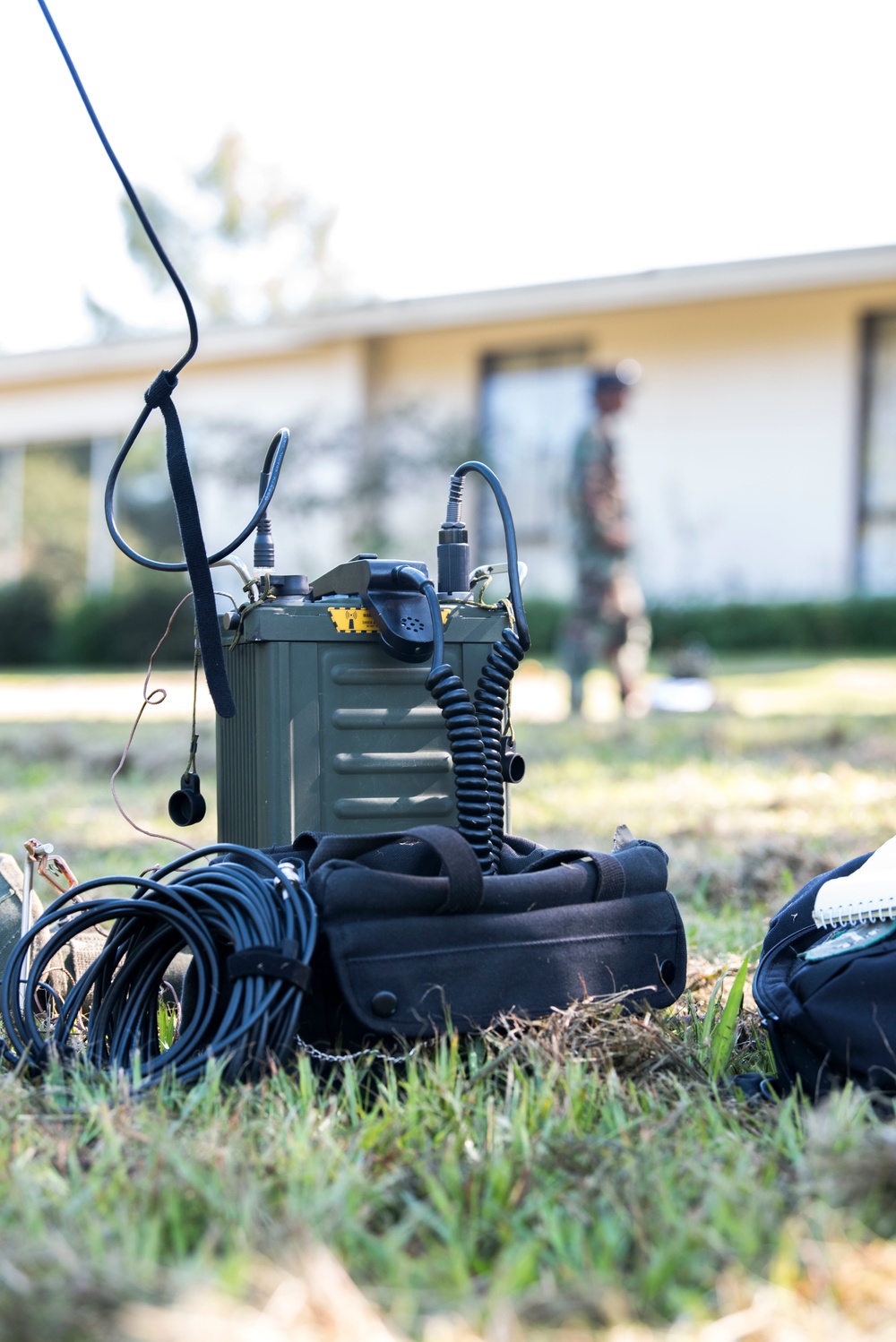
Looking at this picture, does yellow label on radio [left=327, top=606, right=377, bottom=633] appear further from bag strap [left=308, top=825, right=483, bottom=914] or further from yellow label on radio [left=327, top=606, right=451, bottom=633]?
bag strap [left=308, top=825, right=483, bottom=914]

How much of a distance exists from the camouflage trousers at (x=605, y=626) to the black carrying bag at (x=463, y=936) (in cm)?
643

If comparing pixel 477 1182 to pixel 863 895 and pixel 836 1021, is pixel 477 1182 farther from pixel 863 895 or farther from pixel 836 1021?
pixel 863 895

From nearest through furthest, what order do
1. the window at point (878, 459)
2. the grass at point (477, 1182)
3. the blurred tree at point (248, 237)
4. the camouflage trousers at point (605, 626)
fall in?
the grass at point (477, 1182)
the camouflage trousers at point (605, 626)
the window at point (878, 459)
the blurred tree at point (248, 237)

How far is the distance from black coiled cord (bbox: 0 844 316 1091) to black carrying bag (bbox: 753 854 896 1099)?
573mm

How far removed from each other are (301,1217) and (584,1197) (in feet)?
0.86

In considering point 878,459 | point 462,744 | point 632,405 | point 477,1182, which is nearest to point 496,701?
point 462,744

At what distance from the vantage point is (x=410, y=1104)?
141cm

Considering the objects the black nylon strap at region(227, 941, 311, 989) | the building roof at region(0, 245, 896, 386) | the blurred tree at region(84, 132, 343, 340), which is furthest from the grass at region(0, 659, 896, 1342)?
the blurred tree at region(84, 132, 343, 340)

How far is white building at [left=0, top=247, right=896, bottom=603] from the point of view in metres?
14.6

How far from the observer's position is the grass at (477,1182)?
0.99 meters

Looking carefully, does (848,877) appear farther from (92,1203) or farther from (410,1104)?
(92,1203)

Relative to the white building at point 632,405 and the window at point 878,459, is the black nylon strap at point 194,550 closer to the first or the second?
the white building at point 632,405

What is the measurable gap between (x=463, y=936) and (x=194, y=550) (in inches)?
28.5

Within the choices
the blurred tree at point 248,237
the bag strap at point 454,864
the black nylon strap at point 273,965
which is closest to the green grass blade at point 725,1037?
the bag strap at point 454,864
